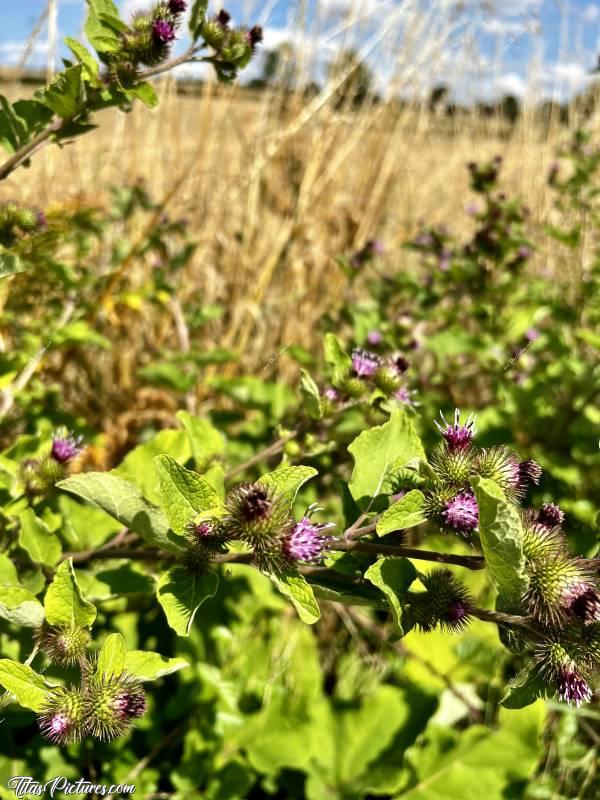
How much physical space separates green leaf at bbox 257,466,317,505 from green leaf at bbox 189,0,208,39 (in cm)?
82

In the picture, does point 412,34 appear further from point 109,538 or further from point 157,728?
point 157,728

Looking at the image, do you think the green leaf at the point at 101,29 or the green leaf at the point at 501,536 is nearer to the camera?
the green leaf at the point at 501,536

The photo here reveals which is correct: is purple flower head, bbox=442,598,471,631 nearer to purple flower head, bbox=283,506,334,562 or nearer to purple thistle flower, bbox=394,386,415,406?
purple flower head, bbox=283,506,334,562

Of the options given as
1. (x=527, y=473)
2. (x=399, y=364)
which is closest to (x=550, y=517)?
(x=527, y=473)

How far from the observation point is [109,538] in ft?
4.27

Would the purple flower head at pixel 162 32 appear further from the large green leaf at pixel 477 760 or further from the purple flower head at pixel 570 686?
the large green leaf at pixel 477 760

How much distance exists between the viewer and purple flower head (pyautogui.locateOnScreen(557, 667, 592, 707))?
0.75 meters

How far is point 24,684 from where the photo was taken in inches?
31.1

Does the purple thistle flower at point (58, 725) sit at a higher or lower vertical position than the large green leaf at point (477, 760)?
higher

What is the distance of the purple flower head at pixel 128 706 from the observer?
31.0 inches

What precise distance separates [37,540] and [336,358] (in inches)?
24.4

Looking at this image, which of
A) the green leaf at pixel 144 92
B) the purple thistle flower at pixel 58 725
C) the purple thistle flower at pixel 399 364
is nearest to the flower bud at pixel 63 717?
the purple thistle flower at pixel 58 725

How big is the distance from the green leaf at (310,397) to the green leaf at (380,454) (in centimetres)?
21

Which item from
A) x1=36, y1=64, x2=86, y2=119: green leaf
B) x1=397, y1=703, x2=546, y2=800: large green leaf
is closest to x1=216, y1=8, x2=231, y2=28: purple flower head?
x1=36, y1=64, x2=86, y2=119: green leaf
